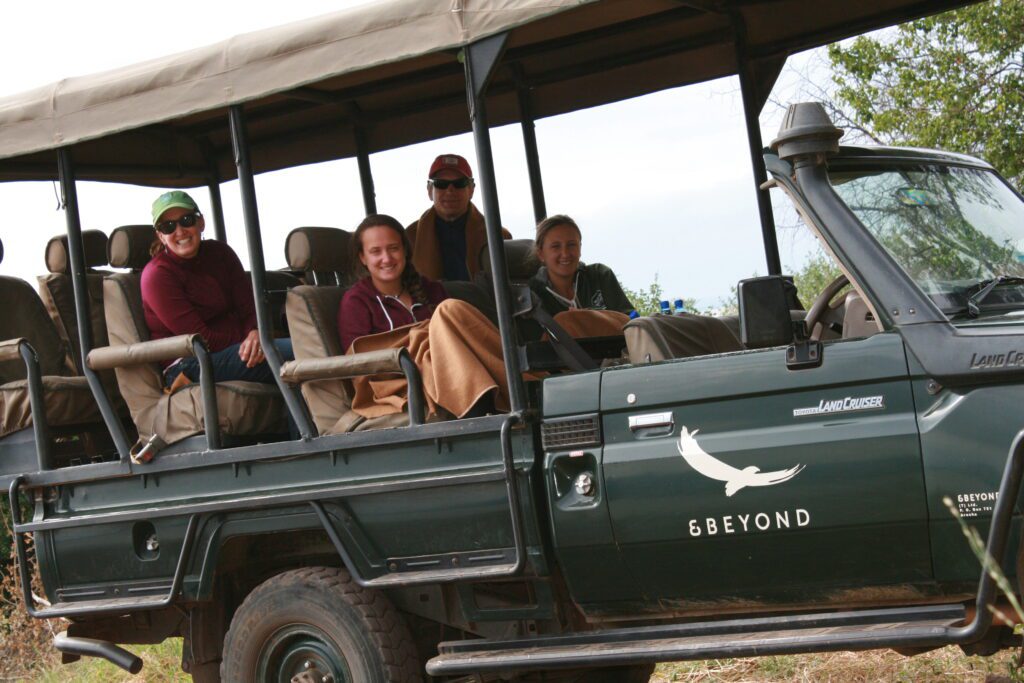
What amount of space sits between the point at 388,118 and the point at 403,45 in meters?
2.44

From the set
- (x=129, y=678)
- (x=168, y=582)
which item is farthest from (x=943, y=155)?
(x=129, y=678)

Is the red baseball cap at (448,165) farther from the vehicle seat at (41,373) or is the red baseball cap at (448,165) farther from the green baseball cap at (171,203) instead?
the vehicle seat at (41,373)

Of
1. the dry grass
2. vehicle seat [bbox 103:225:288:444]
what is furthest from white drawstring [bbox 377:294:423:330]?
the dry grass

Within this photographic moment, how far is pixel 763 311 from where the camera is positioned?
163 inches

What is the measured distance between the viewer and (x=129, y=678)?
8.57 meters

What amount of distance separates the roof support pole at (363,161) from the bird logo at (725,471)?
3.35 metres

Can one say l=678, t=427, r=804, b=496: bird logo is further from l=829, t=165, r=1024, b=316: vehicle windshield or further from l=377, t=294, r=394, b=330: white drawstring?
l=377, t=294, r=394, b=330: white drawstring

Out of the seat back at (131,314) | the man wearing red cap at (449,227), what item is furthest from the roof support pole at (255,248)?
the man wearing red cap at (449,227)

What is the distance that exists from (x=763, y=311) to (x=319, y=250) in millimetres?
2580

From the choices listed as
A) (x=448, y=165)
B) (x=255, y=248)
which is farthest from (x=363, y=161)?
(x=255, y=248)

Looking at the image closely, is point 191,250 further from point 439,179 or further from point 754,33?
point 754,33

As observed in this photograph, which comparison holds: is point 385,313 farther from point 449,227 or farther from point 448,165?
point 448,165

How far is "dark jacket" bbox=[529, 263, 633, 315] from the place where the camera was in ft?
22.3

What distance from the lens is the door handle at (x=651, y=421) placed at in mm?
4535
